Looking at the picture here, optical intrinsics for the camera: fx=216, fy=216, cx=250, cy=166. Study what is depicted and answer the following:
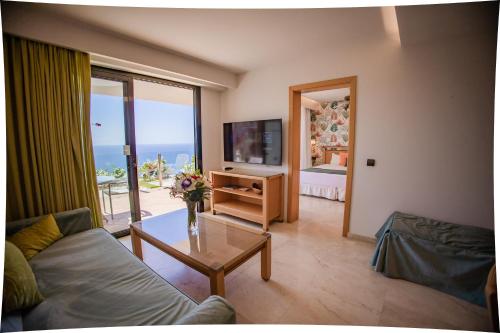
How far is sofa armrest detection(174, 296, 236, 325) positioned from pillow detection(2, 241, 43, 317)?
0.77m

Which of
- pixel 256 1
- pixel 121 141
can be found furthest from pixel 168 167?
pixel 256 1

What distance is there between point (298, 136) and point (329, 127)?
2.89 m

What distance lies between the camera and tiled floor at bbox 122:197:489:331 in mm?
1374

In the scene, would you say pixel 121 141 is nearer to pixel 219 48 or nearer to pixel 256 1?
pixel 219 48

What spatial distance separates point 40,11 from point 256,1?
1.74 m

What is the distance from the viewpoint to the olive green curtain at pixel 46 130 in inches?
65.9

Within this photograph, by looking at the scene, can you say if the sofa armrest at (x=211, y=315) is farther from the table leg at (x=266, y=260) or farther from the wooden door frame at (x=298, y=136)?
the wooden door frame at (x=298, y=136)

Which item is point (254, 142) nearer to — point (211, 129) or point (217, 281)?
point (211, 129)

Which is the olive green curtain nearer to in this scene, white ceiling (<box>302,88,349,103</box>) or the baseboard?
the baseboard

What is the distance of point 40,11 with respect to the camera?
1.63m

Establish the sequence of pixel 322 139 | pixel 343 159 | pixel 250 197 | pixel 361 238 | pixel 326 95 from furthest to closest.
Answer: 1. pixel 322 139
2. pixel 343 159
3. pixel 326 95
4. pixel 250 197
5. pixel 361 238

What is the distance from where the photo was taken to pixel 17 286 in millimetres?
984

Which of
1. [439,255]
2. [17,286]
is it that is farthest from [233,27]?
[439,255]

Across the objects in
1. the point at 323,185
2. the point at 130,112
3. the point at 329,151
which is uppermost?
the point at 130,112
